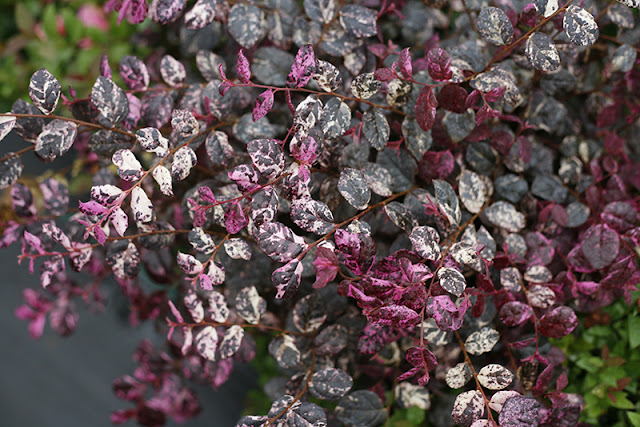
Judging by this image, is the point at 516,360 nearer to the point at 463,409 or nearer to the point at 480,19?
the point at 463,409

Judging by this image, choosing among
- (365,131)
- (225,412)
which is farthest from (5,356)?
(365,131)

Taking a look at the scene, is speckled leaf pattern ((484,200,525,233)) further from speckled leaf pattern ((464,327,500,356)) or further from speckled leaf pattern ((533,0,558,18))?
speckled leaf pattern ((533,0,558,18))

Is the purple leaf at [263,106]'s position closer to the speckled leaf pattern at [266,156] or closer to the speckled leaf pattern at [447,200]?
the speckled leaf pattern at [266,156]

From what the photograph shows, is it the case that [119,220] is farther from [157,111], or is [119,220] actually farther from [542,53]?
[542,53]

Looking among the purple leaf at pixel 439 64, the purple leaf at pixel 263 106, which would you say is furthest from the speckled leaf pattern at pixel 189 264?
the purple leaf at pixel 439 64

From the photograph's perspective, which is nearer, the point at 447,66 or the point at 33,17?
the point at 447,66

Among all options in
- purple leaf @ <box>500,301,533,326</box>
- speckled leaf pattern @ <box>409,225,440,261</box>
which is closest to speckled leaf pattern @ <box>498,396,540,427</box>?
purple leaf @ <box>500,301,533,326</box>
